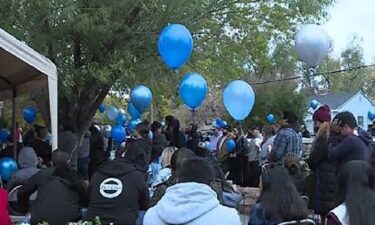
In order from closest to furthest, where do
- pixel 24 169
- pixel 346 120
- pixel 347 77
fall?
1. pixel 346 120
2. pixel 24 169
3. pixel 347 77

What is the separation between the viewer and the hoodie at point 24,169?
27.1 ft

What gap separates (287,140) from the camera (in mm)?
9078

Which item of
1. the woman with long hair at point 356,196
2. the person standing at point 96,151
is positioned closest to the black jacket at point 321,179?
the woman with long hair at point 356,196

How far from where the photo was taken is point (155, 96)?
1833 centimetres

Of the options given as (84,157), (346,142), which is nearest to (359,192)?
(346,142)

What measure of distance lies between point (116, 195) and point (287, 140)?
3737mm

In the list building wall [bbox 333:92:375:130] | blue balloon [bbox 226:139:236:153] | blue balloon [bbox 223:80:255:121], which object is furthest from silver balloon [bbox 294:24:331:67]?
building wall [bbox 333:92:375:130]

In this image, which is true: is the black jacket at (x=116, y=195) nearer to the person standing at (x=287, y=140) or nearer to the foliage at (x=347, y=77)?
the person standing at (x=287, y=140)

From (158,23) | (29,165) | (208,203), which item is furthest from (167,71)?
(208,203)

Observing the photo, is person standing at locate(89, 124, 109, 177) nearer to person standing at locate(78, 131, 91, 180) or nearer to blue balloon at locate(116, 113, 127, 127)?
person standing at locate(78, 131, 91, 180)

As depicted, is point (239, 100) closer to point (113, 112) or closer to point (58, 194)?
point (58, 194)

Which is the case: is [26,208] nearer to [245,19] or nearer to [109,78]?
[109,78]

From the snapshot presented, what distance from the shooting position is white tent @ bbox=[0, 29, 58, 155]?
8.23m

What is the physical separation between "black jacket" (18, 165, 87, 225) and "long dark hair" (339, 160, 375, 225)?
309 cm
